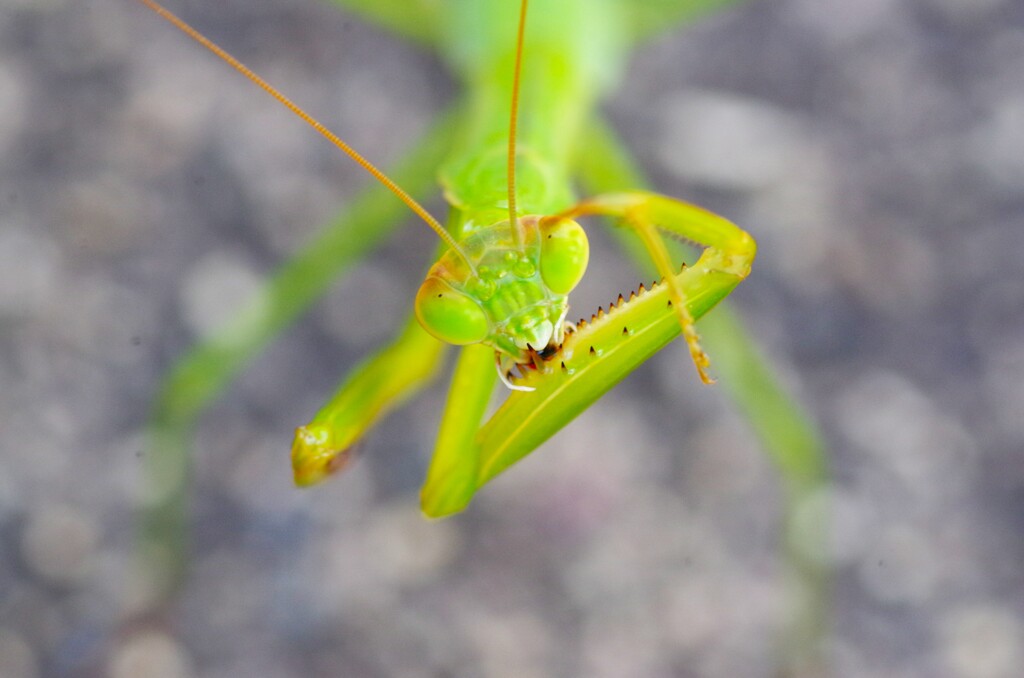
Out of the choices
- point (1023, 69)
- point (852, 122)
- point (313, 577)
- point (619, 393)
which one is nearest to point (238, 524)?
point (313, 577)

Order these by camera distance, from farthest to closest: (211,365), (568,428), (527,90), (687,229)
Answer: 1. (568,428)
2. (211,365)
3. (527,90)
4. (687,229)

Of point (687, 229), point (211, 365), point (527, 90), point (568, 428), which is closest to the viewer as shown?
point (687, 229)

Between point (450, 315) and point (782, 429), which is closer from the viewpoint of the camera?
point (450, 315)

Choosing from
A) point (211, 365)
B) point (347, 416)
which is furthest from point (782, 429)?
point (211, 365)

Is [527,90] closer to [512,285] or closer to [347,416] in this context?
[512,285]

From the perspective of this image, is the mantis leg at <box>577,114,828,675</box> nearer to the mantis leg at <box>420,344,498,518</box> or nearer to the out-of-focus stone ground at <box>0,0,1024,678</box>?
the out-of-focus stone ground at <box>0,0,1024,678</box>

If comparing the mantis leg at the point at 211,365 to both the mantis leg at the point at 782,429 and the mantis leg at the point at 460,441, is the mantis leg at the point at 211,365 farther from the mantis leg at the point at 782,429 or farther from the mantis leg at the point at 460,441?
the mantis leg at the point at 460,441
